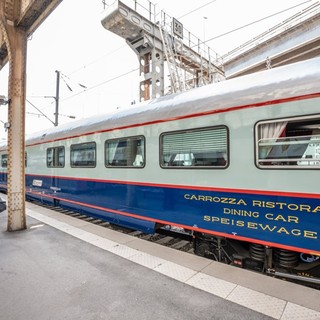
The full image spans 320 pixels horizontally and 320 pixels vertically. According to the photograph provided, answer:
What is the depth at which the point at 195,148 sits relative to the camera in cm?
436

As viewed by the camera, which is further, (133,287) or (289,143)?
(289,143)

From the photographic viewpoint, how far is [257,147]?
363cm

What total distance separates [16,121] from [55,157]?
2.76 meters

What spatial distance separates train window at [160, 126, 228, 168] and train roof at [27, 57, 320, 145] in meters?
0.34

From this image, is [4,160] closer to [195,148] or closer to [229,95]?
[195,148]

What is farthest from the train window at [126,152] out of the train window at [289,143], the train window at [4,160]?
the train window at [4,160]

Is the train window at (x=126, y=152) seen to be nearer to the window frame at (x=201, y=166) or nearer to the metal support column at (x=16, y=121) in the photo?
the window frame at (x=201, y=166)

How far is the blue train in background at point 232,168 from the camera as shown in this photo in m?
3.28

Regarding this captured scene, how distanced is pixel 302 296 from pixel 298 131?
1920mm

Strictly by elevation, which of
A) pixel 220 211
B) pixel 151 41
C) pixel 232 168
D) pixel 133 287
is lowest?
pixel 133 287

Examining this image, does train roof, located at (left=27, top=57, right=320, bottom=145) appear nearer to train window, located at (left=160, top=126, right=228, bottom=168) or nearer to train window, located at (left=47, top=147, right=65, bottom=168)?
train window, located at (left=160, top=126, right=228, bottom=168)

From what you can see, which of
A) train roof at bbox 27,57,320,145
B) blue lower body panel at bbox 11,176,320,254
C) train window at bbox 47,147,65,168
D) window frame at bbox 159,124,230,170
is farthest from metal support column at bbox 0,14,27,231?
window frame at bbox 159,124,230,170

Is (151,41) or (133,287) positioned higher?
(151,41)

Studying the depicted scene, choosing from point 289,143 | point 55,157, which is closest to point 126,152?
point 289,143
